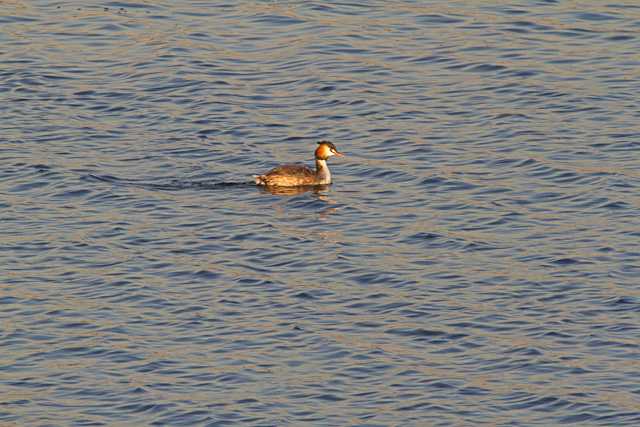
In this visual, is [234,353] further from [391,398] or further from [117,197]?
[117,197]

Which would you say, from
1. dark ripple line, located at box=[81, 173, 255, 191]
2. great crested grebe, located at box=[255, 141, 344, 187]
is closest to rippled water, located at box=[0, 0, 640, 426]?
dark ripple line, located at box=[81, 173, 255, 191]

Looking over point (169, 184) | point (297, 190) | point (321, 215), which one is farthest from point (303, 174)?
point (169, 184)

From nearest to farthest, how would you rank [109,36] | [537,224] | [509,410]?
1. [509,410]
2. [537,224]
3. [109,36]

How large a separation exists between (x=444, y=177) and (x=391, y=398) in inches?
376

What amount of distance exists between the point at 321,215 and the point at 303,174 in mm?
1816

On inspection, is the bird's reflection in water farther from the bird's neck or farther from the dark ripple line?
the dark ripple line

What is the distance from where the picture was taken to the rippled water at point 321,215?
19.0 m

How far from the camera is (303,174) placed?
28297 millimetres

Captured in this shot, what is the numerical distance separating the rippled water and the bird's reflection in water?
0.45 feet

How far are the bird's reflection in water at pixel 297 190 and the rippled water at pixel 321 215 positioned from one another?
0.14 meters

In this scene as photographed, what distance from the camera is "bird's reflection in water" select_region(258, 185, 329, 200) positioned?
27812 millimetres

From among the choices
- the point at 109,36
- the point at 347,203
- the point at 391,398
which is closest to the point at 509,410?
the point at 391,398

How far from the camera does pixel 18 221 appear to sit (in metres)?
25.4

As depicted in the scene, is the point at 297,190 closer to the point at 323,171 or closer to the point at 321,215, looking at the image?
the point at 323,171
